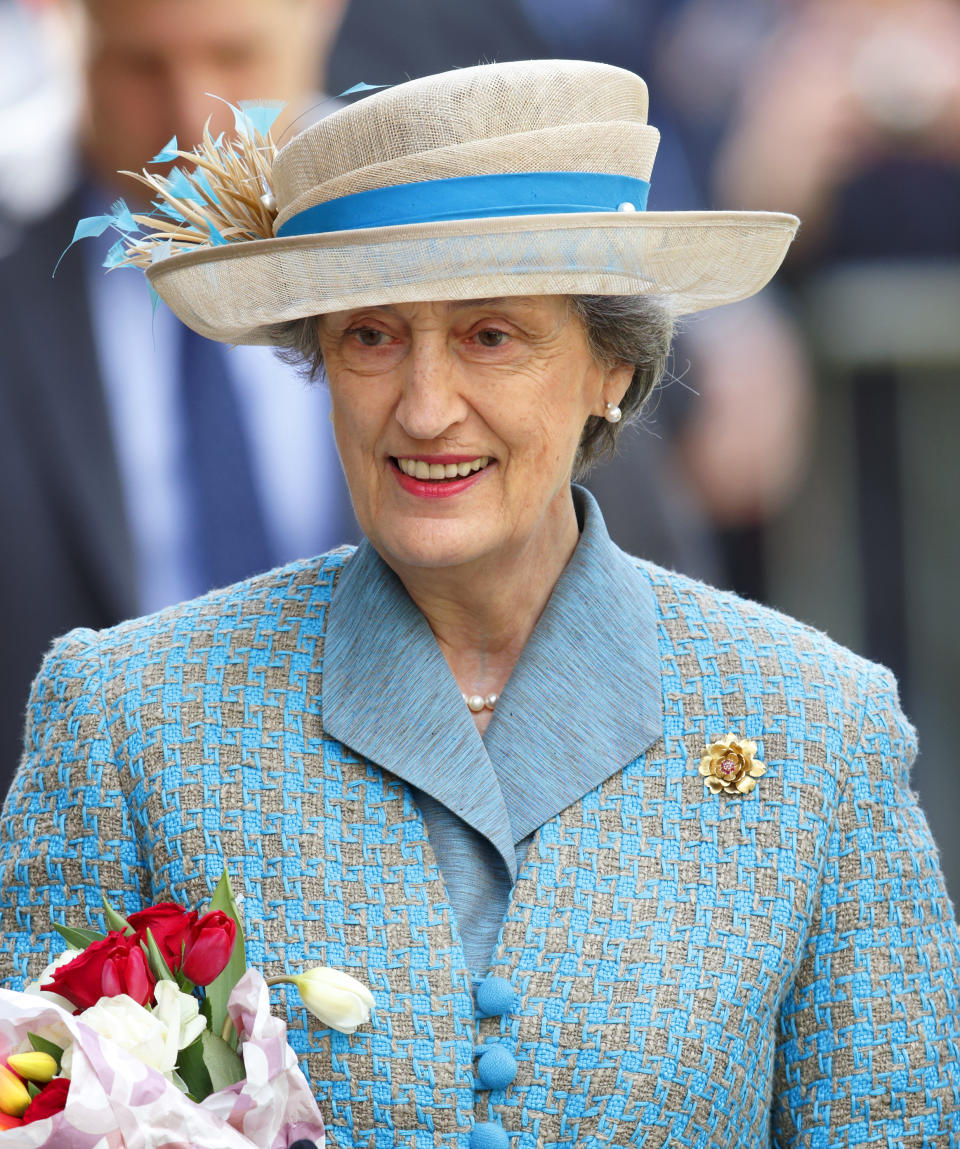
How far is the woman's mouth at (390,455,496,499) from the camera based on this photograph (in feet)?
7.04

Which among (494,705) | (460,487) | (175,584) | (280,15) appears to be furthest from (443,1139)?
(280,15)

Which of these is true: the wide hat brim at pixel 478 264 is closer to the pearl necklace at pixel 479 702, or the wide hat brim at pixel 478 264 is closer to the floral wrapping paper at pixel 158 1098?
the pearl necklace at pixel 479 702

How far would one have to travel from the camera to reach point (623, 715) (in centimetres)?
227

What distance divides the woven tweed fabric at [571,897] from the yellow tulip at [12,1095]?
54 cm

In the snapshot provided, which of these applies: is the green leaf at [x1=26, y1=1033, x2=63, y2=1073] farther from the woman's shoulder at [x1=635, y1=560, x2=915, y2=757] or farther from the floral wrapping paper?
the woman's shoulder at [x1=635, y1=560, x2=915, y2=757]

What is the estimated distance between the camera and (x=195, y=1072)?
1.66 metres

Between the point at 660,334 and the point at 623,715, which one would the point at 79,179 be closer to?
the point at 660,334

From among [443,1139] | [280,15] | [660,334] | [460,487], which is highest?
[280,15]

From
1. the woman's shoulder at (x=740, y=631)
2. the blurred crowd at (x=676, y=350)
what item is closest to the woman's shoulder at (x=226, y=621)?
the woman's shoulder at (x=740, y=631)

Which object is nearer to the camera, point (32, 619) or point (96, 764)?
point (96, 764)

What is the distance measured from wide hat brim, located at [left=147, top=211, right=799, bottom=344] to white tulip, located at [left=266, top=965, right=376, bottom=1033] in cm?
82

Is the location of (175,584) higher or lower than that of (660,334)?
lower

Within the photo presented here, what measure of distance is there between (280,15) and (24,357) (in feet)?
3.42

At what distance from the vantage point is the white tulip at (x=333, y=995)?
179 cm
